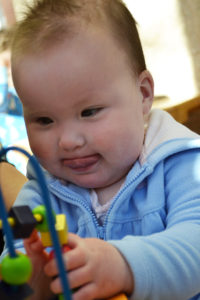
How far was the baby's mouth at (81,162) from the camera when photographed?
29.0 inches

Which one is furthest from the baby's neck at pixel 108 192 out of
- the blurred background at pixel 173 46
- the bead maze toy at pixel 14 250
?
the blurred background at pixel 173 46

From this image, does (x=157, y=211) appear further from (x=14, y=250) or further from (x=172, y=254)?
(x=14, y=250)

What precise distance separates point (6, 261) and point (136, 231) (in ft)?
1.33

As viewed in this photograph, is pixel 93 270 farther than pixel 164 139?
No

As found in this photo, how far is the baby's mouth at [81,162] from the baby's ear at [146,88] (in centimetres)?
17

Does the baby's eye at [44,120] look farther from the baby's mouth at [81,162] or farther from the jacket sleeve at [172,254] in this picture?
the jacket sleeve at [172,254]

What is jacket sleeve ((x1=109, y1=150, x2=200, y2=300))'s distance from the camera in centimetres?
52

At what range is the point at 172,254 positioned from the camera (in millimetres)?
564

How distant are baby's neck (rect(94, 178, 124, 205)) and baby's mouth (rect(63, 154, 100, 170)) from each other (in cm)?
8

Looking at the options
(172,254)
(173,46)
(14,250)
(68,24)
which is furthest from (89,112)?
(173,46)

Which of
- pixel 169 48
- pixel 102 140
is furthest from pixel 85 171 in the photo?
pixel 169 48

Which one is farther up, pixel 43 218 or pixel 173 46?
pixel 43 218

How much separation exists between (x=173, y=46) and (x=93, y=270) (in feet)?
6.29

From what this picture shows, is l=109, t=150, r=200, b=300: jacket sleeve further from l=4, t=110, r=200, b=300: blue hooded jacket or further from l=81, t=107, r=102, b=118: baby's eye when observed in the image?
l=81, t=107, r=102, b=118: baby's eye
